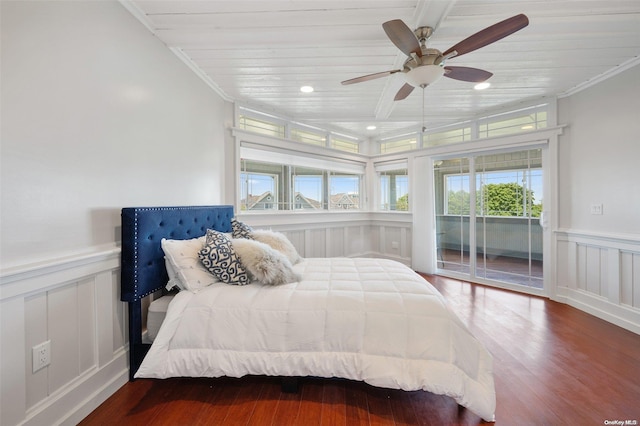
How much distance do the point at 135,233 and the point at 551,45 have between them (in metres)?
3.75

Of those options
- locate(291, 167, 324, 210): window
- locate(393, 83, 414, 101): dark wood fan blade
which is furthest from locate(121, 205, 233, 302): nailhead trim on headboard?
locate(393, 83, 414, 101): dark wood fan blade

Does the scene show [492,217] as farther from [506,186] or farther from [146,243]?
[146,243]

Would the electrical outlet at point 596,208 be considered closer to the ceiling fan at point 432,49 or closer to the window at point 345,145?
the ceiling fan at point 432,49

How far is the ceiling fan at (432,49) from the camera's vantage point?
58.1 inches

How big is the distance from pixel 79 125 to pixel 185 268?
1.07 meters

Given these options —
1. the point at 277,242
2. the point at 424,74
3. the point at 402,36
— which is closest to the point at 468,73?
the point at 424,74

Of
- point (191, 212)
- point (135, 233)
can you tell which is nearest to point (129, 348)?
point (135, 233)

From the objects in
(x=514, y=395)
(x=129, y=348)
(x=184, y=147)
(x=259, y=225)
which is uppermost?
(x=184, y=147)

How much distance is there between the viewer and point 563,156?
3.18m

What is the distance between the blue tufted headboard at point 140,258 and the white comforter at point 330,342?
331 mm

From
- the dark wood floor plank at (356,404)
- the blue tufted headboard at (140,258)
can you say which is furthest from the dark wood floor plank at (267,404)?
the blue tufted headboard at (140,258)

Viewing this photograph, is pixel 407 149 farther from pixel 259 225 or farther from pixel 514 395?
pixel 514 395

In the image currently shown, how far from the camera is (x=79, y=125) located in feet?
4.82

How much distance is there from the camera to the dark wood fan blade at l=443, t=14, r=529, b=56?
55.2 inches
